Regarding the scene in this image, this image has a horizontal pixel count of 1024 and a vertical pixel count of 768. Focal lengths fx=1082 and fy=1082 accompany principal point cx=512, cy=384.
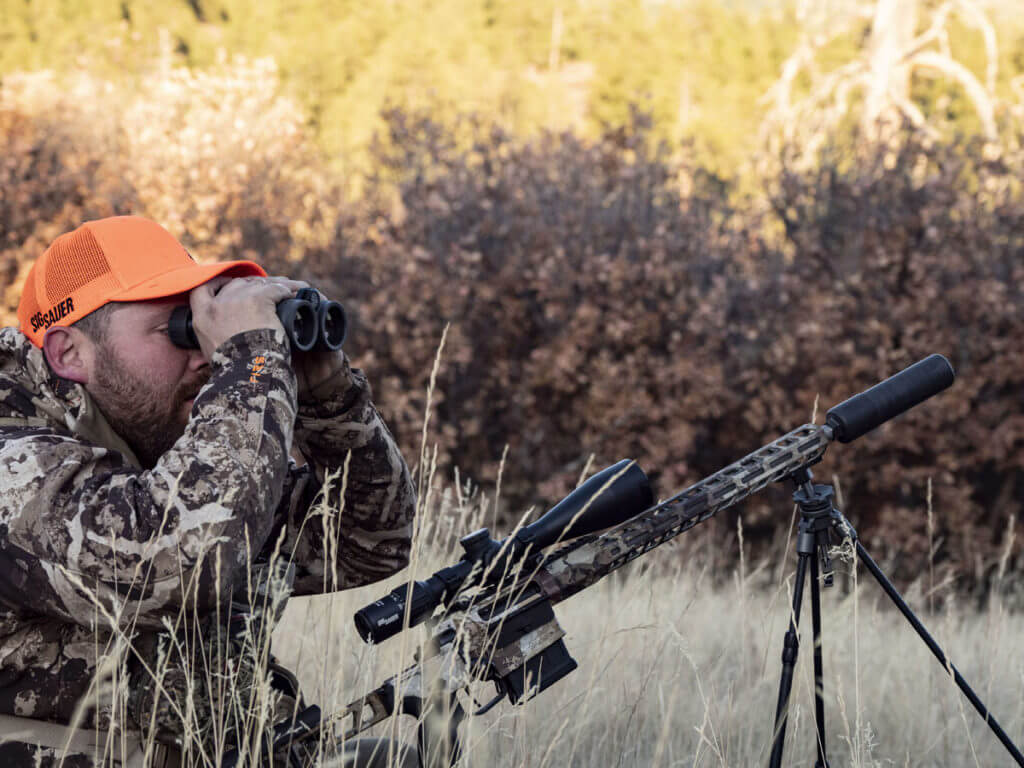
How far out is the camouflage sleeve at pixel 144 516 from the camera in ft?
5.91

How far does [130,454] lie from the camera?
7.39 feet

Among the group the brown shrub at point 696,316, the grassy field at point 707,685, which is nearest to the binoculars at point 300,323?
the grassy field at point 707,685

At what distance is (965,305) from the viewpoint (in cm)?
813

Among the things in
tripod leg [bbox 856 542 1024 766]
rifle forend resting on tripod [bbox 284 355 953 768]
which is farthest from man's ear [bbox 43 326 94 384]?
tripod leg [bbox 856 542 1024 766]

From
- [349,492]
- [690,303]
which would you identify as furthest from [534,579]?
[690,303]

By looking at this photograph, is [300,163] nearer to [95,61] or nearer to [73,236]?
[95,61]

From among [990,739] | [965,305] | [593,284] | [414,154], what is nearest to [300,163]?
[414,154]

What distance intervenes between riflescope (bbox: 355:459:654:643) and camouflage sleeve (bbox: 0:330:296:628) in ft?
1.38

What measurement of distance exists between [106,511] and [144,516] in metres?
0.07

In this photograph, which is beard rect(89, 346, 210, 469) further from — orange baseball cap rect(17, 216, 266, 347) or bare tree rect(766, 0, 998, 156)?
bare tree rect(766, 0, 998, 156)

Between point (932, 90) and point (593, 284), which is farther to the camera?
point (932, 90)

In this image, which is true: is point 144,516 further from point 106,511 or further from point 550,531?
point 550,531

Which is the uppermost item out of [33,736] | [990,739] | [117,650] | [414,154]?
[414,154]

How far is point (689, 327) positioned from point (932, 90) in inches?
773
